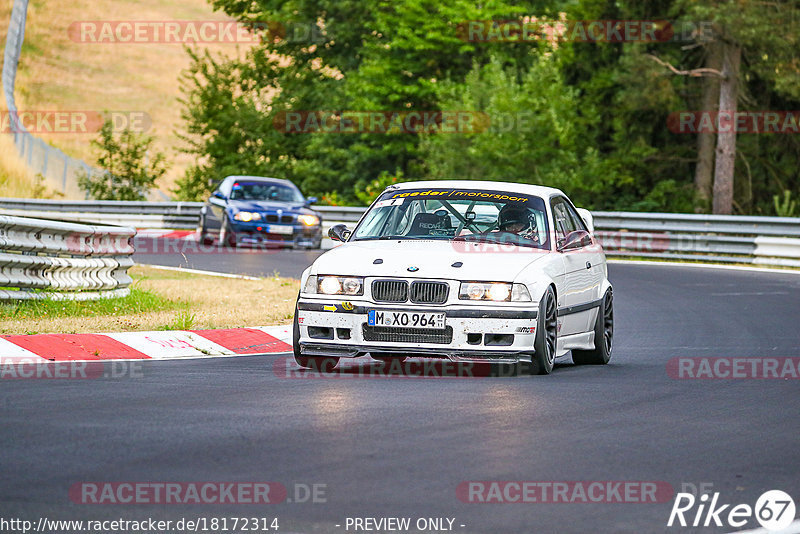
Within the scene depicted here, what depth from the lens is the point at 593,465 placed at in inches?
283

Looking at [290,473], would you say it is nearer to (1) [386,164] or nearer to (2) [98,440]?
(2) [98,440]

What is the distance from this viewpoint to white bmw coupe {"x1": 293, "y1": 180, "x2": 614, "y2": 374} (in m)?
10.7

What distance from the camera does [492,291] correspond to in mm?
10719

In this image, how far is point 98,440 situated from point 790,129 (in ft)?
117

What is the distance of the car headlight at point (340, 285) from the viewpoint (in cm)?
1086

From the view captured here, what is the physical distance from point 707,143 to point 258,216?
16876 mm

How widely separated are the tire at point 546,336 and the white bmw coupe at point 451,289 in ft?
0.03

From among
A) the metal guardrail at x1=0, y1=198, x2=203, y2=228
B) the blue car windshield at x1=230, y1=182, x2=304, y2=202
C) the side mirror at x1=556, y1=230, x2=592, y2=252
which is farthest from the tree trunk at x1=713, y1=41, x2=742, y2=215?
the side mirror at x1=556, y1=230, x2=592, y2=252
